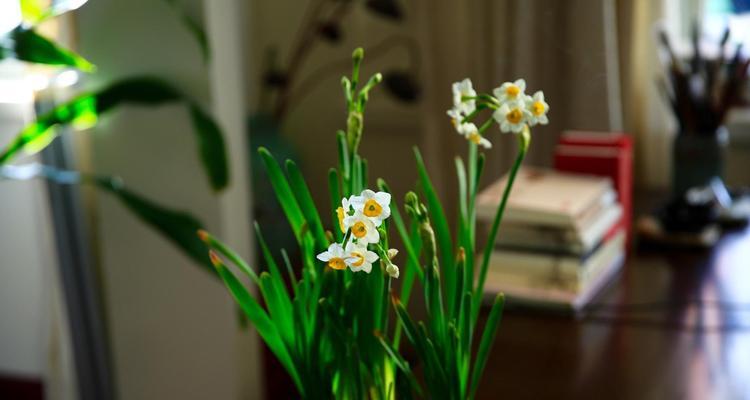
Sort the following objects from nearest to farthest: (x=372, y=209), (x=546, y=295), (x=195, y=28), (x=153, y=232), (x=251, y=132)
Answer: (x=372, y=209)
(x=546, y=295)
(x=195, y=28)
(x=153, y=232)
(x=251, y=132)

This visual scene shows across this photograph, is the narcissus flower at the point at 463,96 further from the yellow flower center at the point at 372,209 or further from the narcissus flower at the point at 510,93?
the yellow flower center at the point at 372,209

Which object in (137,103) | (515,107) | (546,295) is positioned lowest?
(546,295)

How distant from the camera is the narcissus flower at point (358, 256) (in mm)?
567

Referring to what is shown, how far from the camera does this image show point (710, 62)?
1.72 m

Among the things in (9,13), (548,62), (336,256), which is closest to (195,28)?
(548,62)

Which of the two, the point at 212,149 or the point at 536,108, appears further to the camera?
the point at 212,149

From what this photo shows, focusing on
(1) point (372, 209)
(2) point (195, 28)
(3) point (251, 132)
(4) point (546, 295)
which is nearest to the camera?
(1) point (372, 209)

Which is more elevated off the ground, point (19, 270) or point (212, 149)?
point (212, 149)

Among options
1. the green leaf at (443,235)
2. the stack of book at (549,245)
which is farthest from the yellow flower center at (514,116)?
the stack of book at (549,245)

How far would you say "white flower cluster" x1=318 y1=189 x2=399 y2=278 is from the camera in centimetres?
56

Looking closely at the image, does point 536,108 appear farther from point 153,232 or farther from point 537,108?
point 153,232

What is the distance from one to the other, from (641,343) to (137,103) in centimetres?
130

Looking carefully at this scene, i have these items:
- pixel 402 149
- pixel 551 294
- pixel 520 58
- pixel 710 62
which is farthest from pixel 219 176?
pixel 710 62

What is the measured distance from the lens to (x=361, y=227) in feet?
1.85
